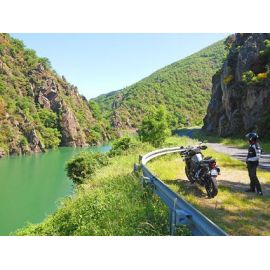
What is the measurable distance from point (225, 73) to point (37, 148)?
6459 centimetres

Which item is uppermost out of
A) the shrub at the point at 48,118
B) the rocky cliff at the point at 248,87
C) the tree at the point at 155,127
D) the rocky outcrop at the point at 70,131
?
the rocky cliff at the point at 248,87

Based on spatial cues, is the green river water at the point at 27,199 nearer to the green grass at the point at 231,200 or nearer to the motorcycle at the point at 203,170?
the green grass at the point at 231,200

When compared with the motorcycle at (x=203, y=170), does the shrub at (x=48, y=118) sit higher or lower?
Result: lower

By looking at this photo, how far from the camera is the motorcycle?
376 inches

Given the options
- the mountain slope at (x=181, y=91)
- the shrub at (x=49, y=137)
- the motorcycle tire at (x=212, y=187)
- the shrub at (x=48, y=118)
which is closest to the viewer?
the motorcycle tire at (x=212, y=187)

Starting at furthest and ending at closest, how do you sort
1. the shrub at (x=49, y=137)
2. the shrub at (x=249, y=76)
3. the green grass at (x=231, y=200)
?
1. the shrub at (x=49, y=137)
2. the shrub at (x=249, y=76)
3. the green grass at (x=231, y=200)

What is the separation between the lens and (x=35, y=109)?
12288 centimetres

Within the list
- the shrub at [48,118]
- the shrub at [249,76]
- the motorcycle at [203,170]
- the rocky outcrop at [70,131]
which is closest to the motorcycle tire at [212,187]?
the motorcycle at [203,170]

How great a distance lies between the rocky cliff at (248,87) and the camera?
1335 inches

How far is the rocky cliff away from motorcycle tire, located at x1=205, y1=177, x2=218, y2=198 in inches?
879

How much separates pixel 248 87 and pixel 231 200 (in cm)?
2929

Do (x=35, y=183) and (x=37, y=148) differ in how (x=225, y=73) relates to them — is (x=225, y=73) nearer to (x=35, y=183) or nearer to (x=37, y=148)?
(x=35, y=183)

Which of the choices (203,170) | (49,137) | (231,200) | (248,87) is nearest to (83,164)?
(203,170)

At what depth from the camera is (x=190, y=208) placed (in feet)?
20.1
